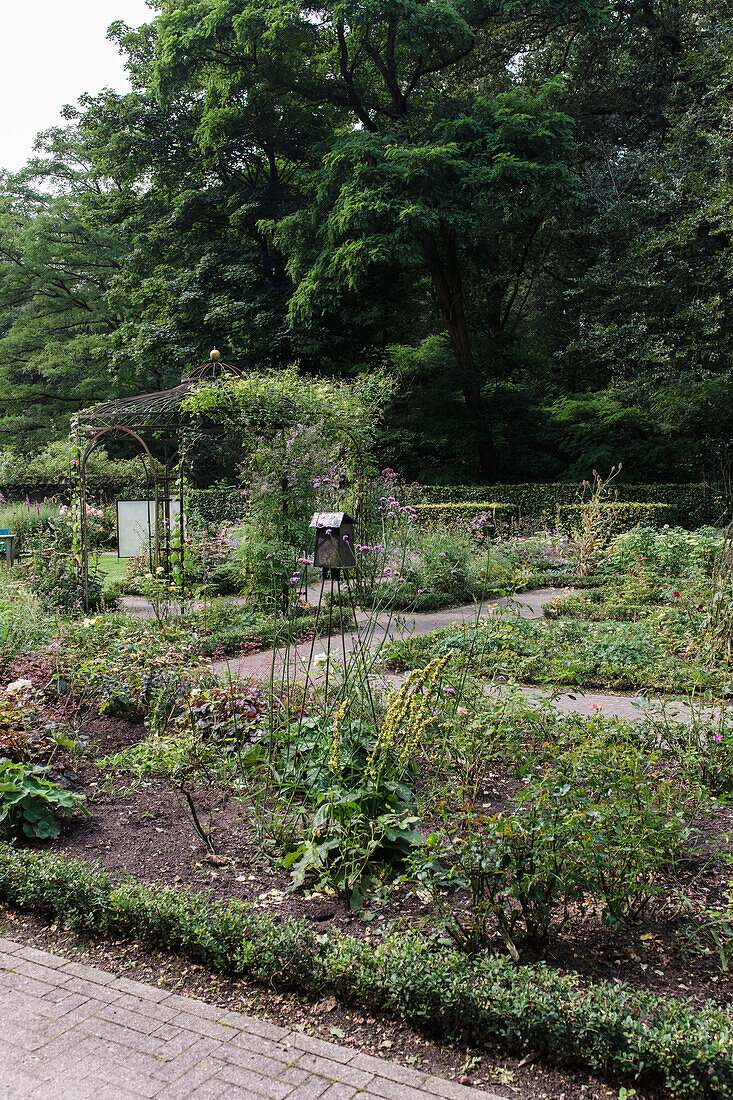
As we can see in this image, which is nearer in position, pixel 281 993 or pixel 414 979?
pixel 414 979

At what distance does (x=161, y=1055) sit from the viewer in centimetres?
199

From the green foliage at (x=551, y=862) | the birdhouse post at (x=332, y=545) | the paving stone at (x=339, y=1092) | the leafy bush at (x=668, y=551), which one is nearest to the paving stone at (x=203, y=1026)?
the paving stone at (x=339, y=1092)

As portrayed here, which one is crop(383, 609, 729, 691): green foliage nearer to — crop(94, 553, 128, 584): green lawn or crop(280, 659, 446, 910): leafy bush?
crop(280, 659, 446, 910): leafy bush

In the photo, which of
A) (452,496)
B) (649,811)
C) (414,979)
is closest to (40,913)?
(414,979)

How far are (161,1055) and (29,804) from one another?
58.7 inches

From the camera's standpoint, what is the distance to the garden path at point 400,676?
4.14 metres

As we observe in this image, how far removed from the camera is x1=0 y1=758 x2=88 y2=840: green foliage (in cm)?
311

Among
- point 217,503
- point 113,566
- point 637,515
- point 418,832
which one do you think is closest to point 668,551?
point 637,515

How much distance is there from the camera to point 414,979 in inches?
80.7

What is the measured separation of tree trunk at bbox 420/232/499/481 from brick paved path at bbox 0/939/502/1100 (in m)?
15.8

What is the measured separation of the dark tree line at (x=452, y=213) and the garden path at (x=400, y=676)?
780cm

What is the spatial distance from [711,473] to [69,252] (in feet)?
65.7

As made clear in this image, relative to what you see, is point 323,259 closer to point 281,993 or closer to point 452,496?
point 452,496

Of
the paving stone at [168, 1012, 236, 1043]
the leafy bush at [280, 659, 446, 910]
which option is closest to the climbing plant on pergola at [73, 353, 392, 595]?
the leafy bush at [280, 659, 446, 910]
